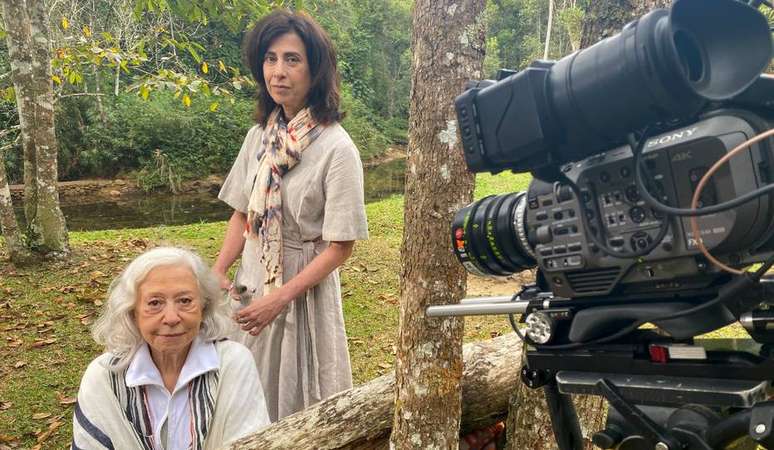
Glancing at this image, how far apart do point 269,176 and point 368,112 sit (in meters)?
25.9

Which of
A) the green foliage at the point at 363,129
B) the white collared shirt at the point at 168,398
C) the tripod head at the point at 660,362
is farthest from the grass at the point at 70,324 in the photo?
the green foliage at the point at 363,129

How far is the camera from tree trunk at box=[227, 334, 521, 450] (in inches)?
95.8

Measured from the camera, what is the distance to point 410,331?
2238 millimetres

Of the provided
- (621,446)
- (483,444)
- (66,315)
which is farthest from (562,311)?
(66,315)

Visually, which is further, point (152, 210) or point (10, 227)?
point (152, 210)

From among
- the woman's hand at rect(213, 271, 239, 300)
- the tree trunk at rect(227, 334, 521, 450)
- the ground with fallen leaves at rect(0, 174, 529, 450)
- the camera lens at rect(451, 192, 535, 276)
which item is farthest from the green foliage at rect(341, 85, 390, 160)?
the camera lens at rect(451, 192, 535, 276)

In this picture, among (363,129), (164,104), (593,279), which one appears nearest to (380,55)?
(363,129)

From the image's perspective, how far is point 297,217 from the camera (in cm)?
238

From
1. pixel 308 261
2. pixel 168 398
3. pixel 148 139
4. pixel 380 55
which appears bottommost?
pixel 168 398

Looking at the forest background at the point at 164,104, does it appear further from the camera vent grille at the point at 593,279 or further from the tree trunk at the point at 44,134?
the camera vent grille at the point at 593,279

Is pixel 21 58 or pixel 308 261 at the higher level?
pixel 21 58

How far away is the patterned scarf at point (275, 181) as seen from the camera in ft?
7.75

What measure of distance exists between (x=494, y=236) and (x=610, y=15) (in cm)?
117

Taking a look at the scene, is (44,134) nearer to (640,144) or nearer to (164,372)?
(164,372)
